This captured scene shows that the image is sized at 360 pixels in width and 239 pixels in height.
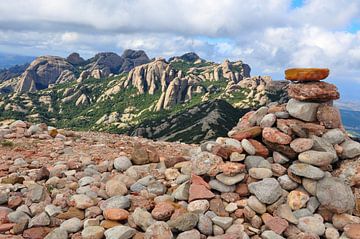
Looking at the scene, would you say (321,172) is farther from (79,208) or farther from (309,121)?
(79,208)

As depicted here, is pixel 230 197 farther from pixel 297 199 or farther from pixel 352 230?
pixel 352 230

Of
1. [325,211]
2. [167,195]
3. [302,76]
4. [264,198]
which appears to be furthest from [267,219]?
[302,76]

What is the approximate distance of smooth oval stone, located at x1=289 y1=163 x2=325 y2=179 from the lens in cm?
1085

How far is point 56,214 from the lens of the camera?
10.6m

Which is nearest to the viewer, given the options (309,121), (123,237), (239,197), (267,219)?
(123,237)

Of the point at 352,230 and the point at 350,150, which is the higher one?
the point at 350,150

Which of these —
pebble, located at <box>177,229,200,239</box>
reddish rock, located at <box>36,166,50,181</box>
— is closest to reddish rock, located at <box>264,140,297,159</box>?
pebble, located at <box>177,229,200,239</box>

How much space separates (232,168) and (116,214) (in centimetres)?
408

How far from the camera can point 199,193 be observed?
11117 mm

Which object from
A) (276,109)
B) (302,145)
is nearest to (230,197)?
(302,145)

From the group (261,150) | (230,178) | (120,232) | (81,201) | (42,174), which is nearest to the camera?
(120,232)

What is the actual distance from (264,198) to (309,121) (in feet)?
13.1

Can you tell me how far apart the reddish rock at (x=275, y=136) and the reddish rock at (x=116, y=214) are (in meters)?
5.56

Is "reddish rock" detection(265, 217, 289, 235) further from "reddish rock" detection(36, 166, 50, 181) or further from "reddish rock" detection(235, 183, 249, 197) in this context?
"reddish rock" detection(36, 166, 50, 181)
